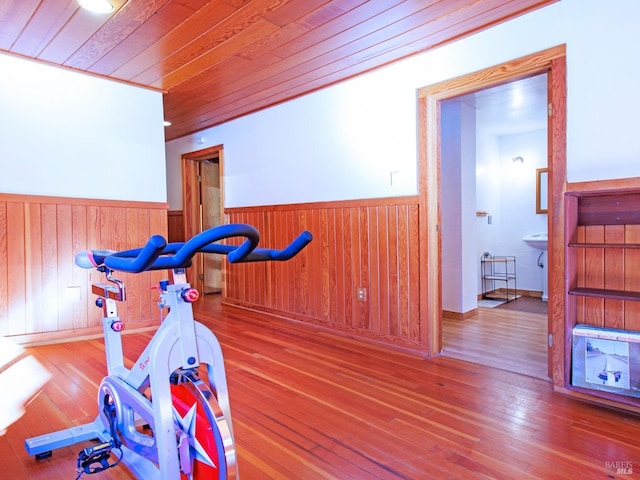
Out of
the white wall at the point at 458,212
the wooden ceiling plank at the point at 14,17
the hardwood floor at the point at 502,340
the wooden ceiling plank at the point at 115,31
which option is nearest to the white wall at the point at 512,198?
the white wall at the point at 458,212

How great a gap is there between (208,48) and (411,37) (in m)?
1.40

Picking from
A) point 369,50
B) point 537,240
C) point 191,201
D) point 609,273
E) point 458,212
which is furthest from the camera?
point 191,201

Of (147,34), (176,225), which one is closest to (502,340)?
(147,34)

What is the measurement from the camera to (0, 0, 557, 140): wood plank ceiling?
2.31 meters

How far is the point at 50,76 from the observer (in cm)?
329

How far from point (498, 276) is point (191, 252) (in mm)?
5524

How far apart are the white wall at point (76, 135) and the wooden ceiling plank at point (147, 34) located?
328 millimetres

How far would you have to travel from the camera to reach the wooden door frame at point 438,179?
7.49 ft

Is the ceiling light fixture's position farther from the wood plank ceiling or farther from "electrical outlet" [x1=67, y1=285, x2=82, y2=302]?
"electrical outlet" [x1=67, y1=285, x2=82, y2=302]

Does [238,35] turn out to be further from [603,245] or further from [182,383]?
[603,245]

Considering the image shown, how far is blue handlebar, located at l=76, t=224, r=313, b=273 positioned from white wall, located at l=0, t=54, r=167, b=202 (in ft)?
7.91

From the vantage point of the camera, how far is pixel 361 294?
339 centimetres

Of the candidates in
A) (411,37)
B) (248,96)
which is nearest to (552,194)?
(411,37)

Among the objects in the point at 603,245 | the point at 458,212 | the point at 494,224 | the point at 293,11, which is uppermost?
the point at 293,11
